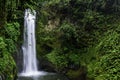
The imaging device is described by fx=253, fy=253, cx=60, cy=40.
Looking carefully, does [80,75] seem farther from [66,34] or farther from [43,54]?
[43,54]

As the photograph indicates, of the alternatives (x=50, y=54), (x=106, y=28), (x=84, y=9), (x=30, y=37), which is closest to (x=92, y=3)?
(x=84, y=9)

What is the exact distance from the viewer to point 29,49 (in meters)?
19.4

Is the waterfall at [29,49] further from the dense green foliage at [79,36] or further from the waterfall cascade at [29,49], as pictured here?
the dense green foliage at [79,36]

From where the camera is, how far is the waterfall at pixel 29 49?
1836 cm

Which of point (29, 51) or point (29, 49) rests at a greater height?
point (29, 49)

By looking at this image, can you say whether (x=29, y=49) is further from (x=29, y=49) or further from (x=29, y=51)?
(x=29, y=51)

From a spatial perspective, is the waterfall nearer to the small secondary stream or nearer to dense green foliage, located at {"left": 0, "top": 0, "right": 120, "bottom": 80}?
the small secondary stream

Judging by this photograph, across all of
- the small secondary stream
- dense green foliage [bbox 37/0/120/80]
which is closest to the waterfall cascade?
the small secondary stream

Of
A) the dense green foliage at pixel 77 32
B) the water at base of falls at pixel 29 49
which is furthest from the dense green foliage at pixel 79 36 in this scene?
the water at base of falls at pixel 29 49

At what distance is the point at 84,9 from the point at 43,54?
4.52 meters

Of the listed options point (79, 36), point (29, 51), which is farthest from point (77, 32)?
point (29, 51)

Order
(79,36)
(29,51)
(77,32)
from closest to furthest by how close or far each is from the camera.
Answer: (79,36)
(77,32)
(29,51)

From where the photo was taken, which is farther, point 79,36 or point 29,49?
point 29,49

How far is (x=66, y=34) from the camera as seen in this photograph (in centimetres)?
1652
